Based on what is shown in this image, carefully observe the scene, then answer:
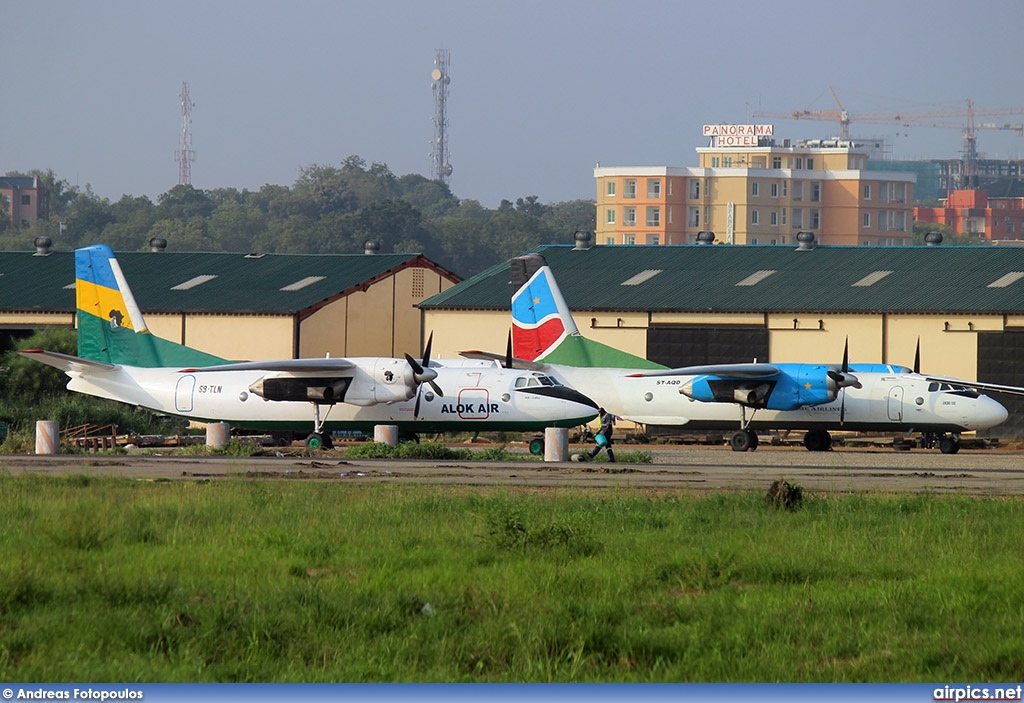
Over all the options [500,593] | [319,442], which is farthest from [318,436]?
[500,593]

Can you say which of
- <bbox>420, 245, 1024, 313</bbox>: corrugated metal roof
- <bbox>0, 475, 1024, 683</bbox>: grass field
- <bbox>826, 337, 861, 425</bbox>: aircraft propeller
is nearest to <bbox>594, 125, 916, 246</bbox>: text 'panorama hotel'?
<bbox>420, 245, 1024, 313</bbox>: corrugated metal roof

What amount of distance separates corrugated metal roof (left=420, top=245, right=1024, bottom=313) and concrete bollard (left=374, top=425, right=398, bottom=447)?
1842cm

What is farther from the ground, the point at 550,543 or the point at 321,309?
the point at 321,309

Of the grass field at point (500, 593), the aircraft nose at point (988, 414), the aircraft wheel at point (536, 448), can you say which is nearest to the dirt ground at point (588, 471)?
the aircraft wheel at point (536, 448)

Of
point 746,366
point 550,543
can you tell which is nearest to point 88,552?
point 550,543

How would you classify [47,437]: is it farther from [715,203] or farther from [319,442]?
[715,203]

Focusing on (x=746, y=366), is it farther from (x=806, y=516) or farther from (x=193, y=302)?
(x=193, y=302)

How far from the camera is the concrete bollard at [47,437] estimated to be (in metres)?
36.5

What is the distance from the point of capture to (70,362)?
41438 millimetres

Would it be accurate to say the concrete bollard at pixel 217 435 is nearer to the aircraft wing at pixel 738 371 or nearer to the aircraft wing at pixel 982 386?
the aircraft wing at pixel 738 371

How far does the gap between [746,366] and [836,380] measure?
308 centimetres

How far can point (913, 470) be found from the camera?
34.7 meters

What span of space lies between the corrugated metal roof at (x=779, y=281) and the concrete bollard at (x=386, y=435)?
18423 millimetres

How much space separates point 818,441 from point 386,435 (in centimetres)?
1554
